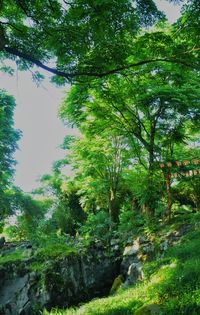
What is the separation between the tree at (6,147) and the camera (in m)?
15.6

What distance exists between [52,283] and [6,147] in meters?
9.46

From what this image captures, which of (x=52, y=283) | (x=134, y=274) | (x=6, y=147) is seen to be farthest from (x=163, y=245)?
(x=6, y=147)

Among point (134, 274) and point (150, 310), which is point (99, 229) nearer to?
point (134, 274)

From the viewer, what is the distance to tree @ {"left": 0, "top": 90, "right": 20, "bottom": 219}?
15.6 meters

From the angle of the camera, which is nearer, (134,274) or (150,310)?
(150,310)

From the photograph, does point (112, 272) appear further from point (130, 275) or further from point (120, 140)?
point (120, 140)

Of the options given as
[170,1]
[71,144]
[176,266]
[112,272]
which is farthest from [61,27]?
[71,144]

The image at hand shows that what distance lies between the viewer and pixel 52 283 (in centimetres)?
977

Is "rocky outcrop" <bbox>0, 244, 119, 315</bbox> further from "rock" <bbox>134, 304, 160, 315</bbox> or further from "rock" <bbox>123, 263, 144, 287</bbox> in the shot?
"rock" <bbox>134, 304, 160, 315</bbox>

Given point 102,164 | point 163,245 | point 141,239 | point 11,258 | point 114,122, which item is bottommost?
point 11,258

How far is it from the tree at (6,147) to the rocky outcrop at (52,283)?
225 inches

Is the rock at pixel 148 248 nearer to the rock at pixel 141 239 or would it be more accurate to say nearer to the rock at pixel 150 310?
the rock at pixel 141 239

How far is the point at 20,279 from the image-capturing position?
9.84m

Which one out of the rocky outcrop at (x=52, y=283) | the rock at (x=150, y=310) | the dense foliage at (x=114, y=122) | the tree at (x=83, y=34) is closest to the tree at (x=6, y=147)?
the dense foliage at (x=114, y=122)
